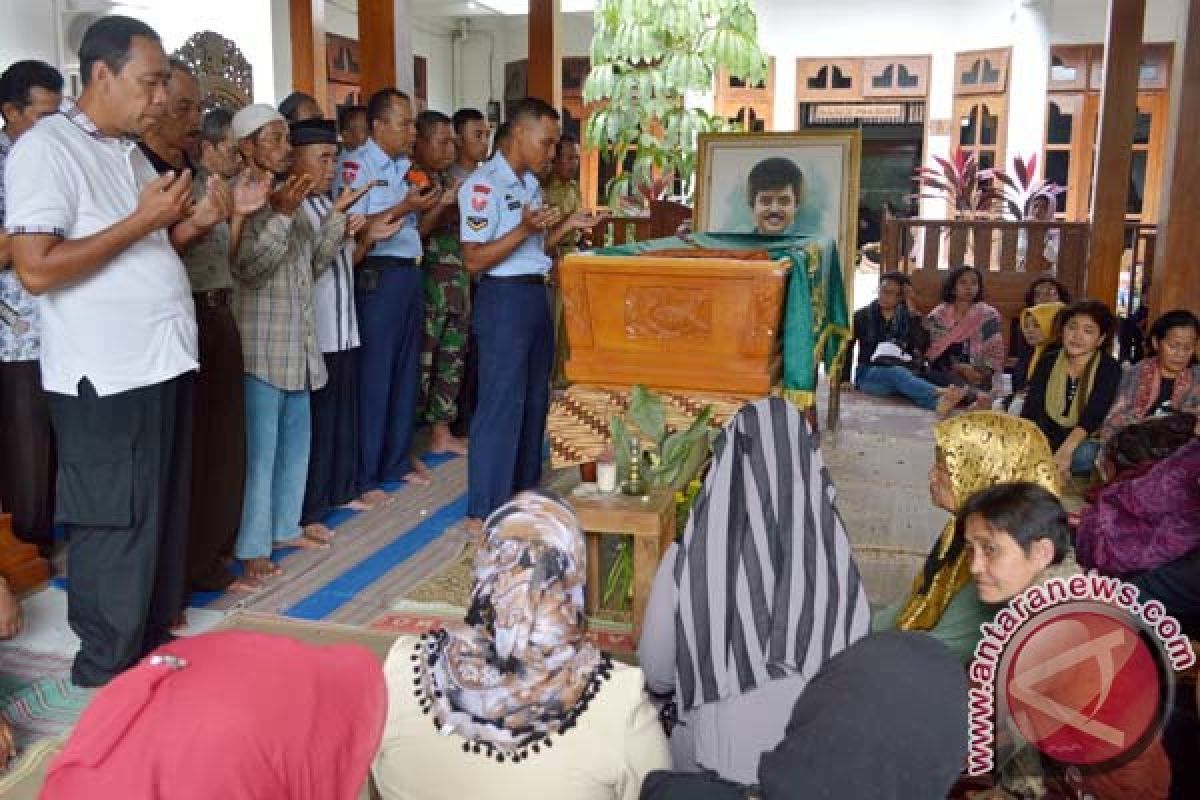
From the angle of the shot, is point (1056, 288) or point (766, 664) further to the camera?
point (1056, 288)

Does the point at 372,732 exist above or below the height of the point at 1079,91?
below

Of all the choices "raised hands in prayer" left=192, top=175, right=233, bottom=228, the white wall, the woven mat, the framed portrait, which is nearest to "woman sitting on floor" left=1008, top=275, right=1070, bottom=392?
the framed portrait

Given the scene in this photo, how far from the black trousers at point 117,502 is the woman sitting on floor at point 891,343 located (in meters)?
4.58

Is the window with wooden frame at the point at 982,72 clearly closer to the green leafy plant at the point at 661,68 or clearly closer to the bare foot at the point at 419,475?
the green leafy plant at the point at 661,68

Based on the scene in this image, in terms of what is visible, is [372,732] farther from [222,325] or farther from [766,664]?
[222,325]

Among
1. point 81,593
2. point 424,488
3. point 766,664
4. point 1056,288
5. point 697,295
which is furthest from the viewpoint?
point 1056,288

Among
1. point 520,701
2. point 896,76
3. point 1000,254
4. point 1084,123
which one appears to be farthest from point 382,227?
point 1084,123

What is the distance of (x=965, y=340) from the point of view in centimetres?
648

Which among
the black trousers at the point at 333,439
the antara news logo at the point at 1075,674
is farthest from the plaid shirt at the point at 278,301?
the antara news logo at the point at 1075,674

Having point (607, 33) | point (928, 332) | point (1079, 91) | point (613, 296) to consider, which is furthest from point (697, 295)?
point (1079, 91)

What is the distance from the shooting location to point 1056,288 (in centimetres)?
652

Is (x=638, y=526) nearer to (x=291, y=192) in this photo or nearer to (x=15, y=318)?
(x=291, y=192)

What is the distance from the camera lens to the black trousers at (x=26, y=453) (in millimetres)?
3457

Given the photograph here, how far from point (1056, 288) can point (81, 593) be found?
5.60 meters
